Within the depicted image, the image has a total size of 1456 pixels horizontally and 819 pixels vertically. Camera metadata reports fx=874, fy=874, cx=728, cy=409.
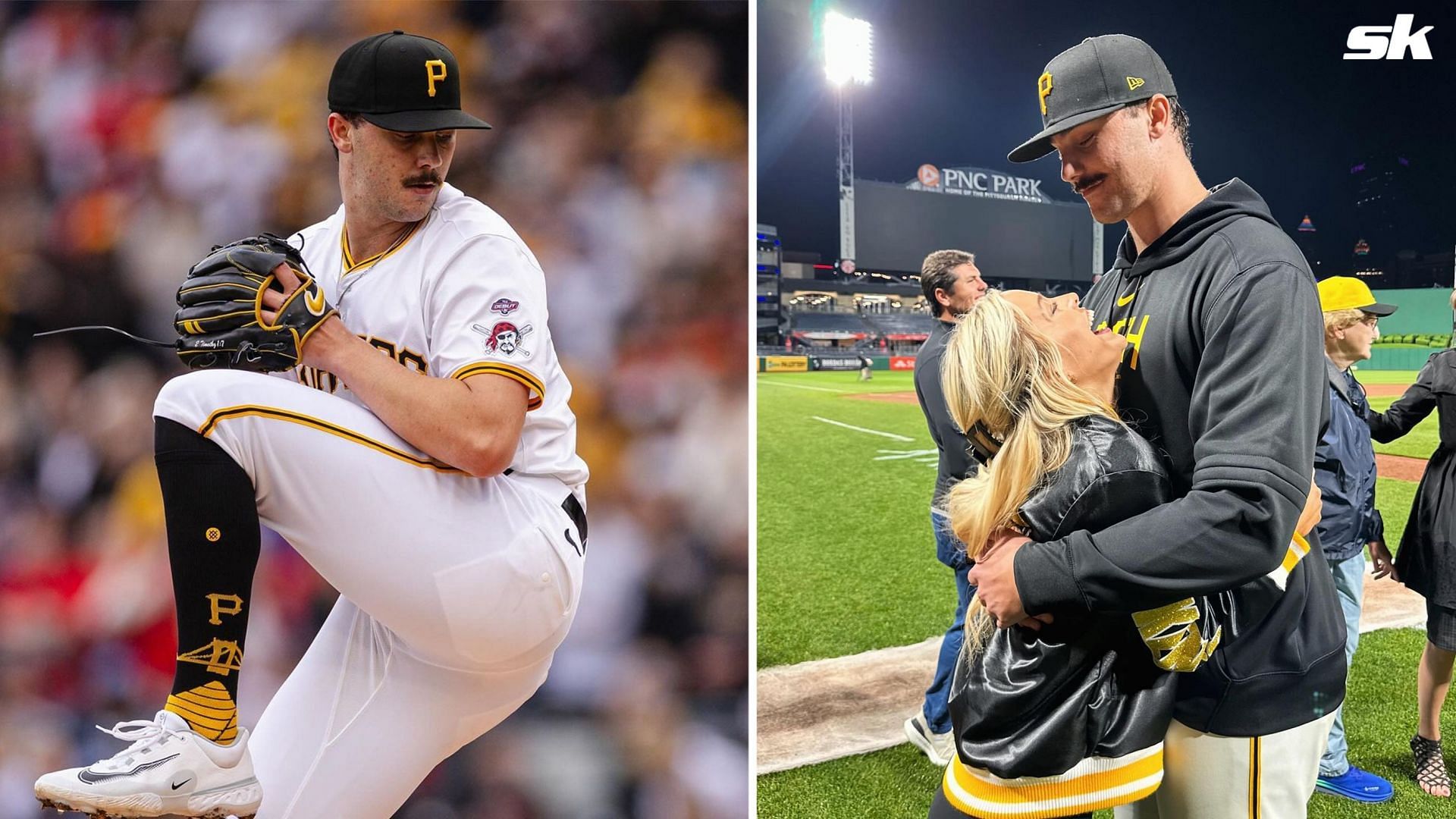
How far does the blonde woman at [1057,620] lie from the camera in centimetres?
88

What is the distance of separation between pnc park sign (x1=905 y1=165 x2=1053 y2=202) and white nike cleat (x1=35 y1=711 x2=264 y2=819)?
3070cm

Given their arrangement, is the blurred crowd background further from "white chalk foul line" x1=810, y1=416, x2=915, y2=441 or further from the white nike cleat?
"white chalk foul line" x1=810, y1=416, x2=915, y2=441

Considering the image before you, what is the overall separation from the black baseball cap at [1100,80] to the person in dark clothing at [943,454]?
1.12 meters

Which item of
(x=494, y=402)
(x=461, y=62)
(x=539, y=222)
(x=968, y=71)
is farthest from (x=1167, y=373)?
(x=968, y=71)

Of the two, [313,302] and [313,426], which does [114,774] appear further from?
[313,302]

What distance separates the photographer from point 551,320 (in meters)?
1.50

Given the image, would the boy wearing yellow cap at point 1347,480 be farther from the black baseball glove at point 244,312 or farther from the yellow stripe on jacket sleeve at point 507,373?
the black baseball glove at point 244,312

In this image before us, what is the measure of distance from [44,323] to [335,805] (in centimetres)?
88

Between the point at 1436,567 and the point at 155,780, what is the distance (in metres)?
2.61

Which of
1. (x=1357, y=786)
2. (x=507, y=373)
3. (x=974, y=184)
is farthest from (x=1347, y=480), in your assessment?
(x=974, y=184)

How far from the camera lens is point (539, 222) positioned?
1.52 metres

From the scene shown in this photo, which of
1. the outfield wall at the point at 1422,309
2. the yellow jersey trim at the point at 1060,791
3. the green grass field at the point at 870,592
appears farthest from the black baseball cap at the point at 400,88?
the outfield wall at the point at 1422,309

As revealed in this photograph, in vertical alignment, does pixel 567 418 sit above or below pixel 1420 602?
above

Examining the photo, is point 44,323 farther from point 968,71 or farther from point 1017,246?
point 1017,246
